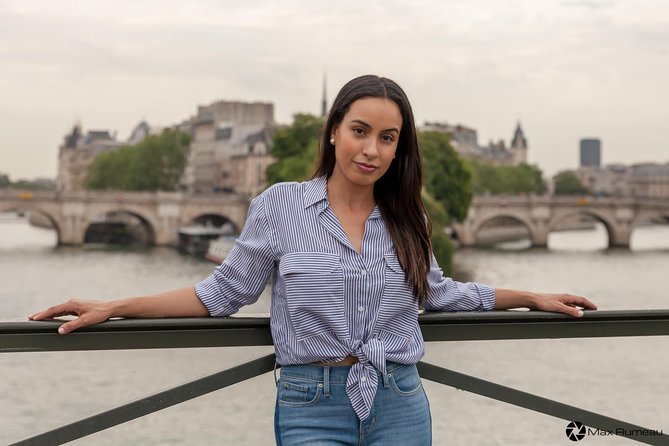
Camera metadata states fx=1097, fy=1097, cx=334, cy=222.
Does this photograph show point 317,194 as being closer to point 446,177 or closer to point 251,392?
point 251,392

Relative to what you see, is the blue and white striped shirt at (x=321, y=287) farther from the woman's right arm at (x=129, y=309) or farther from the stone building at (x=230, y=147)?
the stone building at (x=230, y=147)

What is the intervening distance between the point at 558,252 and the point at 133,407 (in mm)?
44143

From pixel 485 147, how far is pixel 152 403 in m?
107

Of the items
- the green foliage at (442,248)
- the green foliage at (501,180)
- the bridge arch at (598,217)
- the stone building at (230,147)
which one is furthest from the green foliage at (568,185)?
the green foliage at (442,248)

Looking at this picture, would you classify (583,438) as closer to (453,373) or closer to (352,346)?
(453,373)

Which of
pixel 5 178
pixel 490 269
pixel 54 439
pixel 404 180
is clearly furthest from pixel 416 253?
pixel 5 178

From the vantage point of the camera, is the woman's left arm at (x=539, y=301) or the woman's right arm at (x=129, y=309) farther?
the woman's left arm at (x=539, y=301)

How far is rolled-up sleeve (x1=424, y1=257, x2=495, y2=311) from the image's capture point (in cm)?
225

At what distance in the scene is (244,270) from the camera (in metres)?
2.18

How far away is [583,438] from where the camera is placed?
7.98 ft

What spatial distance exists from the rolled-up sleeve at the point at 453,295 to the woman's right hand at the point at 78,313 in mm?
652

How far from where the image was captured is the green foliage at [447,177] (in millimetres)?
35775


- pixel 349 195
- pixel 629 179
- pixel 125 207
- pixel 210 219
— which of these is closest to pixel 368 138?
pixel 349 195

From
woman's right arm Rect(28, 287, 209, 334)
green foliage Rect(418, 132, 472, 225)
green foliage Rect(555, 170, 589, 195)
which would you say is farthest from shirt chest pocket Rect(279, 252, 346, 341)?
green foliage Rect(555, 170, 589, 195)
